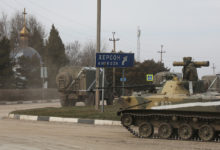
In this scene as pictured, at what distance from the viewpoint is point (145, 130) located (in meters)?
12.2

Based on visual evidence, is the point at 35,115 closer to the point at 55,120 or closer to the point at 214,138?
the point at 55,120

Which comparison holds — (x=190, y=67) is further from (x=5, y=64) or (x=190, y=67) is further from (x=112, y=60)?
(x=5, y=64)

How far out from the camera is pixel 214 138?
11352 millimetres

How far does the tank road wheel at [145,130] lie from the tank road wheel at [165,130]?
0.99 ft

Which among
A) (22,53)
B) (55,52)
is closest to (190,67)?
(55,52)

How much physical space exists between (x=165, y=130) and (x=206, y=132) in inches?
44.4

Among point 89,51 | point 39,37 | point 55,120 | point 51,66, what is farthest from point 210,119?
point 89,51

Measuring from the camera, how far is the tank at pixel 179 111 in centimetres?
1123

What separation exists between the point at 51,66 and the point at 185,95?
45.1 m

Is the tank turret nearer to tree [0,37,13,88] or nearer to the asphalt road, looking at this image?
the asphalt road

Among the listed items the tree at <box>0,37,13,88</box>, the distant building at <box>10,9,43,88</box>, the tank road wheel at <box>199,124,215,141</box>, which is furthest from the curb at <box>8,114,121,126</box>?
the distant building at <box>10,9,43,88</box>

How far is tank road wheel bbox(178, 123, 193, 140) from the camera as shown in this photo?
11.6 meters

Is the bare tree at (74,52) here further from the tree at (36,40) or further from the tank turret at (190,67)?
the tank turret at (190,67)

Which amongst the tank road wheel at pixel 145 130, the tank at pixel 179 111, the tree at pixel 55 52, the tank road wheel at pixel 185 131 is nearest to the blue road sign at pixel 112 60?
the tank at pixel 179 111
